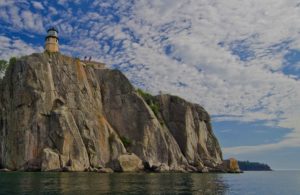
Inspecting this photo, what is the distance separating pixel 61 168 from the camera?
74500 millimetres

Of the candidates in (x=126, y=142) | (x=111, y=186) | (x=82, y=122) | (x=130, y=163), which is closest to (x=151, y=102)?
(x=126, y=142)

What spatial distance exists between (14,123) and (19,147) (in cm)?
662

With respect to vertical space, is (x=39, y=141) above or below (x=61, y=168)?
above

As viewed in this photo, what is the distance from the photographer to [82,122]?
88.7 meters

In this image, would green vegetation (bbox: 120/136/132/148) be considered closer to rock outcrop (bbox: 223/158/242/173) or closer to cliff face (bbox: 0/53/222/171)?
A: cliff face (bbox: 0/53/222/171)

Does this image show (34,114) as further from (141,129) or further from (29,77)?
(141,129)

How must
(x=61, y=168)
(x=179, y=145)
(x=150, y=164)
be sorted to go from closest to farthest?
(x=61, y=168) → (x=150, y=164) → (x=179, y=145)

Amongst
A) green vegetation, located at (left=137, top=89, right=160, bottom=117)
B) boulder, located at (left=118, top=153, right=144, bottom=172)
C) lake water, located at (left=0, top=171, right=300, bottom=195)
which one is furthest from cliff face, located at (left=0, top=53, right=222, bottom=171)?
lake water, located at (left=0, top=171, right=300, bottom=195)

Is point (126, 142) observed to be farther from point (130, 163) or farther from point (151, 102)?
point (151, 102)

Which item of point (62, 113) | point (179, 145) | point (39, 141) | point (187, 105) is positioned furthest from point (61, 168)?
point (187, 105)

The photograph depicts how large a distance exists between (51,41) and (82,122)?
96.5 ft

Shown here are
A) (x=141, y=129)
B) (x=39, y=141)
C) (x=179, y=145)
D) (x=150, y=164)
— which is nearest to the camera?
(x=39, y=141)

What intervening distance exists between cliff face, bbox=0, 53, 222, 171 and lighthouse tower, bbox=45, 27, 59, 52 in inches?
412

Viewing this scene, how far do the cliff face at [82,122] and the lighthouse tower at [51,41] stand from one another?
34.3 feet
